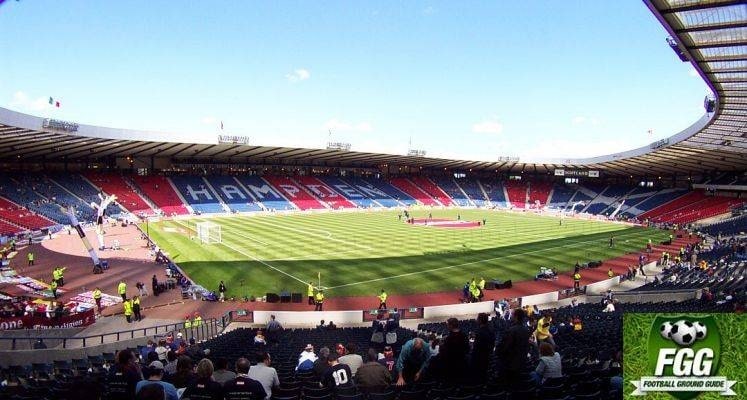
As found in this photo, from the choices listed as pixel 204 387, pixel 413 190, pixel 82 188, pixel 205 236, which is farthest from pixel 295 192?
pixel 204 387

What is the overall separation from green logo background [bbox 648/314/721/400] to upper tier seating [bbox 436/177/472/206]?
296 feet

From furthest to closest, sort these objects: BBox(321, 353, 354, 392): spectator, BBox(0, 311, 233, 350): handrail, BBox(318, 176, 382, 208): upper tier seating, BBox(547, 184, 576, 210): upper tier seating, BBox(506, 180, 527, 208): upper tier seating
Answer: BBox(506, 180, 527, 208): upper tier seating, BBox(547, 184, 576, 210): upper tier seating, BBox(318, 176, 382, 208): upper tier seating, BBox(0, 311, 233, 350): handrail, BBox(321, 353, 354, 392): spectator

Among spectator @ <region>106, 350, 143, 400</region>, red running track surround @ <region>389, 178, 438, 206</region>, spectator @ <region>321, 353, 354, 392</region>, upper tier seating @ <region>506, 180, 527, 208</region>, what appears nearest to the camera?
spectator @ <region>106, 350, 143, 400</region>

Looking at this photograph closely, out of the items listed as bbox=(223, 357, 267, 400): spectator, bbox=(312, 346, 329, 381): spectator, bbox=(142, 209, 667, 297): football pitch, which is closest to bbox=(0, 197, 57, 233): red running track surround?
bbox=(142, 209, 667, 297): football pitch

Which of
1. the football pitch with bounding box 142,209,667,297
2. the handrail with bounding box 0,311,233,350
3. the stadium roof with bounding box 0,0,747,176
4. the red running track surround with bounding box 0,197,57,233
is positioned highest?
the stadium roof with bounding box 0,0,747,176

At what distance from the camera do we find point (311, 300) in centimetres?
2514

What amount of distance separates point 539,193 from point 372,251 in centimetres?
7070

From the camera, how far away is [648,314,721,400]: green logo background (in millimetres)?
4660

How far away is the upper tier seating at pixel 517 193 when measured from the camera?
96.3 m

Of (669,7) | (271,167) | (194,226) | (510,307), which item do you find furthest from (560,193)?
(669,7)

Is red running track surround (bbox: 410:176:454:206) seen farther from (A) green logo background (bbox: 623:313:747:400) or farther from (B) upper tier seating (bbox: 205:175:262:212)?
(A) green logo background (bbox: 623:313:747:400)

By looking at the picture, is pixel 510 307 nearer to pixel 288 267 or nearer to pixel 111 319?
pixel 288 267

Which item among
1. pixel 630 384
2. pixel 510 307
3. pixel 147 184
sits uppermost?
pixel 147 184

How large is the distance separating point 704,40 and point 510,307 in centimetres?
1499
